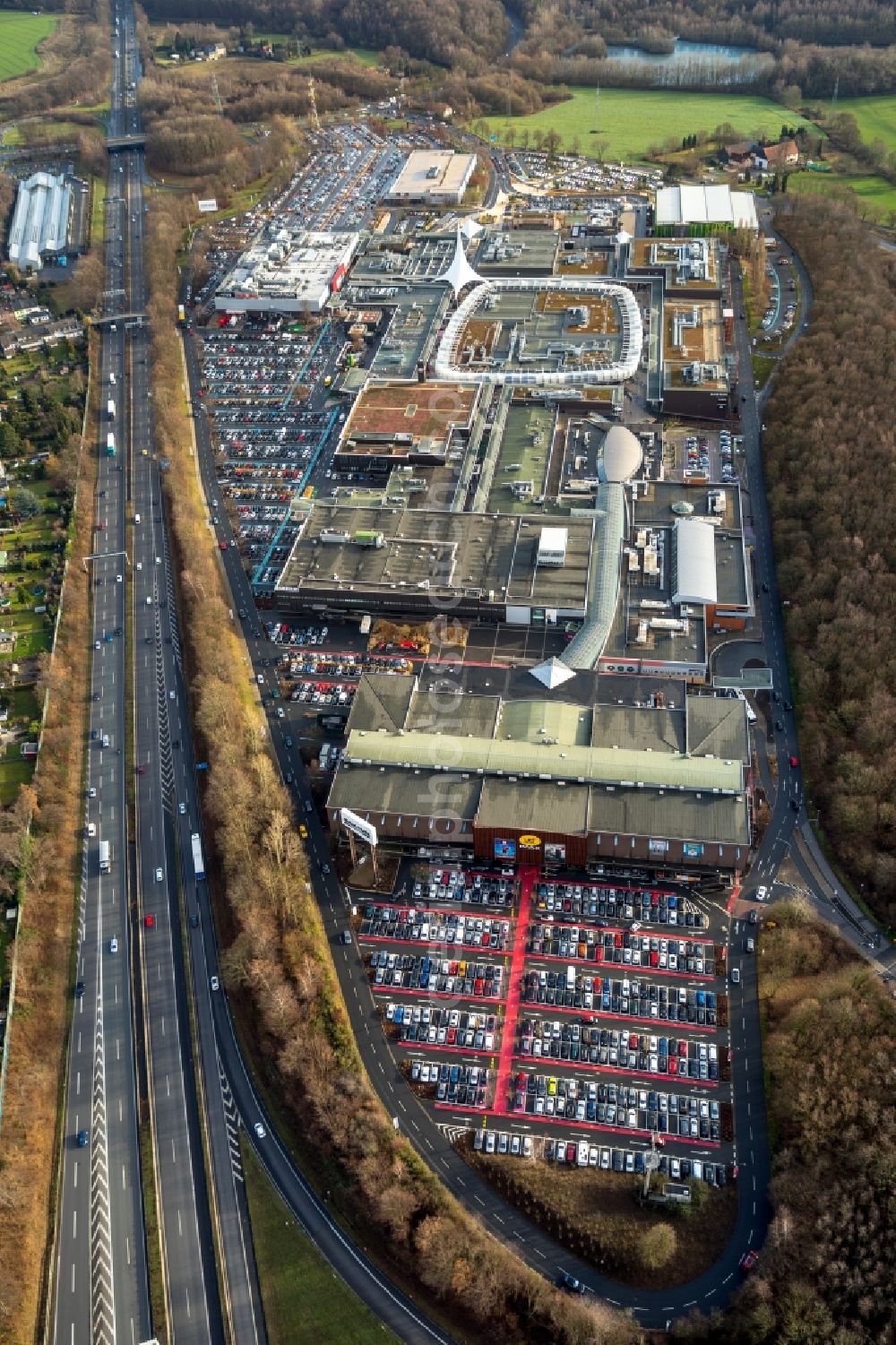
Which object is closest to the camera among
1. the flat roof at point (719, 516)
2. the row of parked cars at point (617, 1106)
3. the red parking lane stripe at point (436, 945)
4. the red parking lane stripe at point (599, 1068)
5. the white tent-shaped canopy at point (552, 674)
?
the row of parked cars at point (617, 1106)

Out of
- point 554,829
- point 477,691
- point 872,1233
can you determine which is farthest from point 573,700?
point 872,1233

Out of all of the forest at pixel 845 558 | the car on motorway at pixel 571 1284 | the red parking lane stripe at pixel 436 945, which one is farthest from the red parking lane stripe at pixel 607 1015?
the forest at pixel 845 558

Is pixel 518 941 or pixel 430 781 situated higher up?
pixel 430 781

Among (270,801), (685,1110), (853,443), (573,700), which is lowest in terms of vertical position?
(685,1110)

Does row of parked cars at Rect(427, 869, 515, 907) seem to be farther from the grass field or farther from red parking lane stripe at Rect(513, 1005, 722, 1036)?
the grass field

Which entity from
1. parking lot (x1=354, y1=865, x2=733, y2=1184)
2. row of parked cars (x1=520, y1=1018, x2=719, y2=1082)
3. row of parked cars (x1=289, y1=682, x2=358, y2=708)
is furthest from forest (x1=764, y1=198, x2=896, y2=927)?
row of parked cars (x1=289, y1=682, x2=358, y2=708)

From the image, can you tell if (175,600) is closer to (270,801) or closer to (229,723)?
(229,723)

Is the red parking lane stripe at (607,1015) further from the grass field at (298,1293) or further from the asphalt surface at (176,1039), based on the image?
the asphalt surface at (176,1039)
